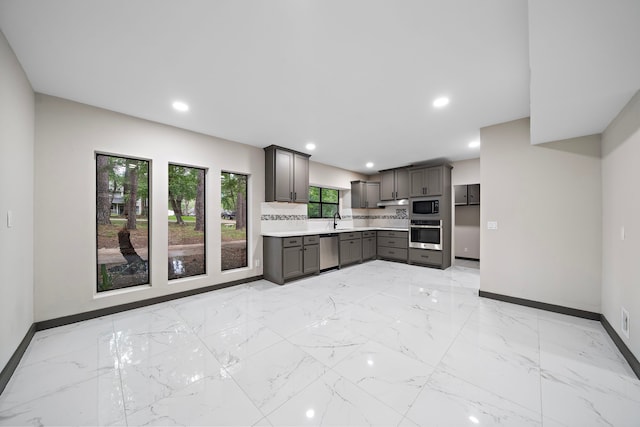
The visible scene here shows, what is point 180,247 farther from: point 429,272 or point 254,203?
point 429,272

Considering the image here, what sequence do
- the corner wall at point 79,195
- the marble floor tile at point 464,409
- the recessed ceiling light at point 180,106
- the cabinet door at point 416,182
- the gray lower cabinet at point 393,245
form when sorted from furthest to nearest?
the gray lower cabinet at point 393,245
the cabinet door at point 416,182
the recessed ceiling light at point 180,106
the corner wall at point 79,195
the marble floor tile at point 464,409

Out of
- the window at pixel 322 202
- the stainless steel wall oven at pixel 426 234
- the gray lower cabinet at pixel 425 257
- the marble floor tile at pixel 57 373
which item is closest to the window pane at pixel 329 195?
the window at pixel 322 202

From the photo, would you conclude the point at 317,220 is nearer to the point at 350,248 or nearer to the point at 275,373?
the point at 350,248

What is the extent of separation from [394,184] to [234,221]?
13.0 feet

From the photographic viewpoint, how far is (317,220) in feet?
18.7

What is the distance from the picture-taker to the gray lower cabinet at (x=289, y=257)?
3.92 m

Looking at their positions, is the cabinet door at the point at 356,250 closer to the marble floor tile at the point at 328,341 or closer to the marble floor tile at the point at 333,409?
the marble floor tile at the point at 328,341

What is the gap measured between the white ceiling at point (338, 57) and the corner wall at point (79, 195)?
25 centimetres

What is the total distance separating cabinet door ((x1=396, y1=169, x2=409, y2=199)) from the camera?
223 inches

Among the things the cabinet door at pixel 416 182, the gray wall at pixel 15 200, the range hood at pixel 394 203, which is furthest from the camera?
the range hood at pixel 394 203

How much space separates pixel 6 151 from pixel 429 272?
18.8 ft

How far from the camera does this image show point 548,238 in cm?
282

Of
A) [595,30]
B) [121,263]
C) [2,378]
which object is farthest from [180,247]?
[595,30]

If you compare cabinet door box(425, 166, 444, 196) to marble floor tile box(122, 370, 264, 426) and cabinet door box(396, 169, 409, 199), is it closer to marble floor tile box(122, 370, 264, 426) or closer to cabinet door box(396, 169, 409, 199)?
cabinet door box(396, 169, 409, 199)
